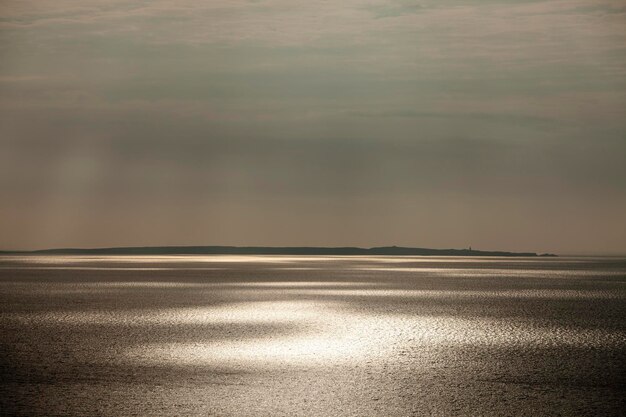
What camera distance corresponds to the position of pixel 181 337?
51.8 feet

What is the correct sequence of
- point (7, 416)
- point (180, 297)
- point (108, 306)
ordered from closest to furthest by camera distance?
point (7, 416)
point (108, 306)
point (180, 297)

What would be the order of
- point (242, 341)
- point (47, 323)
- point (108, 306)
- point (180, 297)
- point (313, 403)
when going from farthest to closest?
point (180, 297)
point (108, 306)
point (47, 323)
point (242, 341)
point (313, 403)

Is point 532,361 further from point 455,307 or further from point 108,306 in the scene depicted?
point 108,306

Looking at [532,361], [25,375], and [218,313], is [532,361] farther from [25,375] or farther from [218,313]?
[218,313]

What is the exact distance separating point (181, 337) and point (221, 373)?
15.0 feet

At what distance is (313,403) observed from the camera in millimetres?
9266

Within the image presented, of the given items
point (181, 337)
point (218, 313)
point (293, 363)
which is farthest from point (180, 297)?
point (293, 363)

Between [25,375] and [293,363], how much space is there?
157 inches

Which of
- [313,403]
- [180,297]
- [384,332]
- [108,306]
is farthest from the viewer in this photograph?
[180,297]

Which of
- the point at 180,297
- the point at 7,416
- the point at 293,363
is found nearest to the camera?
the point at 7,416

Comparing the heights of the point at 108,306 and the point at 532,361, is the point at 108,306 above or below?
below

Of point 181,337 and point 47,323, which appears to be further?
point 47,323

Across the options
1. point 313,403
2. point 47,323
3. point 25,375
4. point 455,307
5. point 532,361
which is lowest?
point 455,307

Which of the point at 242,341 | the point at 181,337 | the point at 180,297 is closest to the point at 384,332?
the point at 242,341
